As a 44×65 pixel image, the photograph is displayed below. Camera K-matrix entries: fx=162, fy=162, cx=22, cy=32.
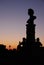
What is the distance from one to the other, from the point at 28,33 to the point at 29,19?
12.1 feet

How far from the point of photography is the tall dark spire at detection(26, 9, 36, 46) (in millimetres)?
39147

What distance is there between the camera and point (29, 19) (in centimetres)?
4075

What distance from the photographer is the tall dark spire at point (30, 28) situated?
39.1 m

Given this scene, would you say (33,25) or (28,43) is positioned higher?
(33,25)

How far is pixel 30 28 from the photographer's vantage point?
39.8 meters

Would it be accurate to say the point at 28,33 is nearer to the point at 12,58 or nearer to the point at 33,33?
the point at 33,33

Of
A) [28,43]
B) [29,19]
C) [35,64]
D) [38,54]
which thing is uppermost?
[29,19]

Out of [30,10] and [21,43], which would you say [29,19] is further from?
[21,43]

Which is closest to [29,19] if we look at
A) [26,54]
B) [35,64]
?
[26,54]

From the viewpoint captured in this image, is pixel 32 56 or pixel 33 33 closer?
pixel 32 56

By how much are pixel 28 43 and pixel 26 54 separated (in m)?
11.0

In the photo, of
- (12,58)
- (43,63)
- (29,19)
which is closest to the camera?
(43,63)

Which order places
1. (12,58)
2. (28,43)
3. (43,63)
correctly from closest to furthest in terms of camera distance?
1. (43,63)
2. (12,58)
3. (28,43)

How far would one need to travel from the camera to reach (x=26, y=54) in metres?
27.1
